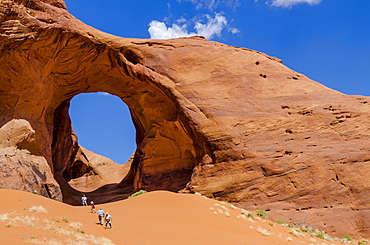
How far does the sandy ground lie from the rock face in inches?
98.0

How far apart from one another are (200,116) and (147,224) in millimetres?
9754

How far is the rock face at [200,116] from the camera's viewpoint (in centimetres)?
1942

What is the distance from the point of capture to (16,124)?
941 inches

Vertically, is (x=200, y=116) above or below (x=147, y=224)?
above

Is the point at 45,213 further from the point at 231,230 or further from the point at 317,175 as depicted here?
the point at 317,175

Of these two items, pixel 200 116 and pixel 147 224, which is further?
pixel 200 116

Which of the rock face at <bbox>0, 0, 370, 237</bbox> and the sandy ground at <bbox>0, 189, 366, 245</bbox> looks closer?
the sandy ground at <bbox>0, 189, 366, 245</bbox>

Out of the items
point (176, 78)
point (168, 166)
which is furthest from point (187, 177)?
point (176, 78)

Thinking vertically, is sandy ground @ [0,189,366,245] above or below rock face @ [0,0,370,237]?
below

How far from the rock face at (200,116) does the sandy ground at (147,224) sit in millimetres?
2490

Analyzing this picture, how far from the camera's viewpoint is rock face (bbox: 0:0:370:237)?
765 inches

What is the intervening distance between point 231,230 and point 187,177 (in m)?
11.1

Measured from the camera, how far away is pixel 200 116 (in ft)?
75.6

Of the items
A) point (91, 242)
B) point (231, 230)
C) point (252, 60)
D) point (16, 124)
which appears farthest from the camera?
point (252, 60)
